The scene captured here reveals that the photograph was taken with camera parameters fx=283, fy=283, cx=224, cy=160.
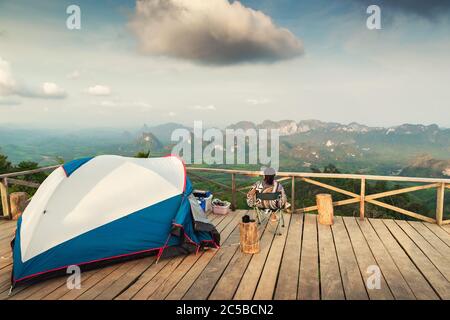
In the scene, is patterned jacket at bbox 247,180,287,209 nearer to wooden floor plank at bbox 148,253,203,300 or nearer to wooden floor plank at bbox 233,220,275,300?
wooden floor plank at bbox 233,220,275,300

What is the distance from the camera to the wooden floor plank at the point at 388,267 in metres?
3.04

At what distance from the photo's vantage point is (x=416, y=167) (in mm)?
43125

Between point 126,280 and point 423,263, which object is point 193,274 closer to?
point 126,280

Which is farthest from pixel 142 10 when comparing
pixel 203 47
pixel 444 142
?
pixel 444 142

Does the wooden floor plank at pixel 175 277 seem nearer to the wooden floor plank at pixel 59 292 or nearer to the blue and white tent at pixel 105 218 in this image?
the blue and white tent at pixel 105 218

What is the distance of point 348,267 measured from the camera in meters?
3.66

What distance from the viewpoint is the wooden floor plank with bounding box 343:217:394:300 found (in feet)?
9.87

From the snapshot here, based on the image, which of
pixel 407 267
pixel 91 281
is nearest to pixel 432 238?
pixel 407 267

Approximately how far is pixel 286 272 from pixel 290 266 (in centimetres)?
20

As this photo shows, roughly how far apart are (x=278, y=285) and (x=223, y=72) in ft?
60.7

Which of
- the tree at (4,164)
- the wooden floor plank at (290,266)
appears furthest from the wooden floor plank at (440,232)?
the tree at (4,164)

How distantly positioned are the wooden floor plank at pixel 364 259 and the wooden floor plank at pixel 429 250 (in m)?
0.77

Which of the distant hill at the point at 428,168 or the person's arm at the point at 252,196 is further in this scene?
the distant hill at the point at 428,168
